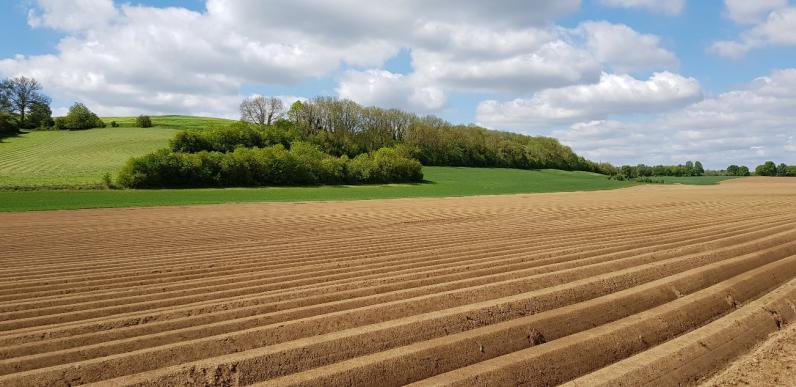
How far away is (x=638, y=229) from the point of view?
1319cm

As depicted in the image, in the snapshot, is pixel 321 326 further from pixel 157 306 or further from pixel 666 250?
pixel 666 250

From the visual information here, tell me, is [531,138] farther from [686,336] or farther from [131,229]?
[686,336]

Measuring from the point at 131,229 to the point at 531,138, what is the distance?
9395 centimetres

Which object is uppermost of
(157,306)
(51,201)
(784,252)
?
(784,252)

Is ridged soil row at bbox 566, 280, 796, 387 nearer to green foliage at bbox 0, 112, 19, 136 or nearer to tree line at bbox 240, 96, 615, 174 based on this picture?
→ tree line at bbox 240, 96, 615, 174

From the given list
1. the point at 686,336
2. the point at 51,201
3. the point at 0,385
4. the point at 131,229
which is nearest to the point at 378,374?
the point at 0,385

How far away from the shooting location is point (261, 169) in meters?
49.1

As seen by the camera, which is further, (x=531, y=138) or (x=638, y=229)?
(x=531, y=138)

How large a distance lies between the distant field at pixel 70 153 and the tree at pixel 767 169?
9952cm

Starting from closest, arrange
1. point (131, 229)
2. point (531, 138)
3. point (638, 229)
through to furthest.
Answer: point (638, 229)
point (131, 229)
point (531, 138)

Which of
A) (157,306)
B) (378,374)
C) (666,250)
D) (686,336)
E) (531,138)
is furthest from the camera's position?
(531,138)

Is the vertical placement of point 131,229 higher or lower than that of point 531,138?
lower

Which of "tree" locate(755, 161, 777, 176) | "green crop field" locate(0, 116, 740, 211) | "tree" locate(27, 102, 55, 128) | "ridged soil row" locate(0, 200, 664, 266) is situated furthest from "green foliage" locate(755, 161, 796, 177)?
"tree" locate(27, 102, 55, 128)

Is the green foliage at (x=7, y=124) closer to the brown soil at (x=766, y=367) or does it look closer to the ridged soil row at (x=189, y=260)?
the ridged soil row at (x=189, y=260)
